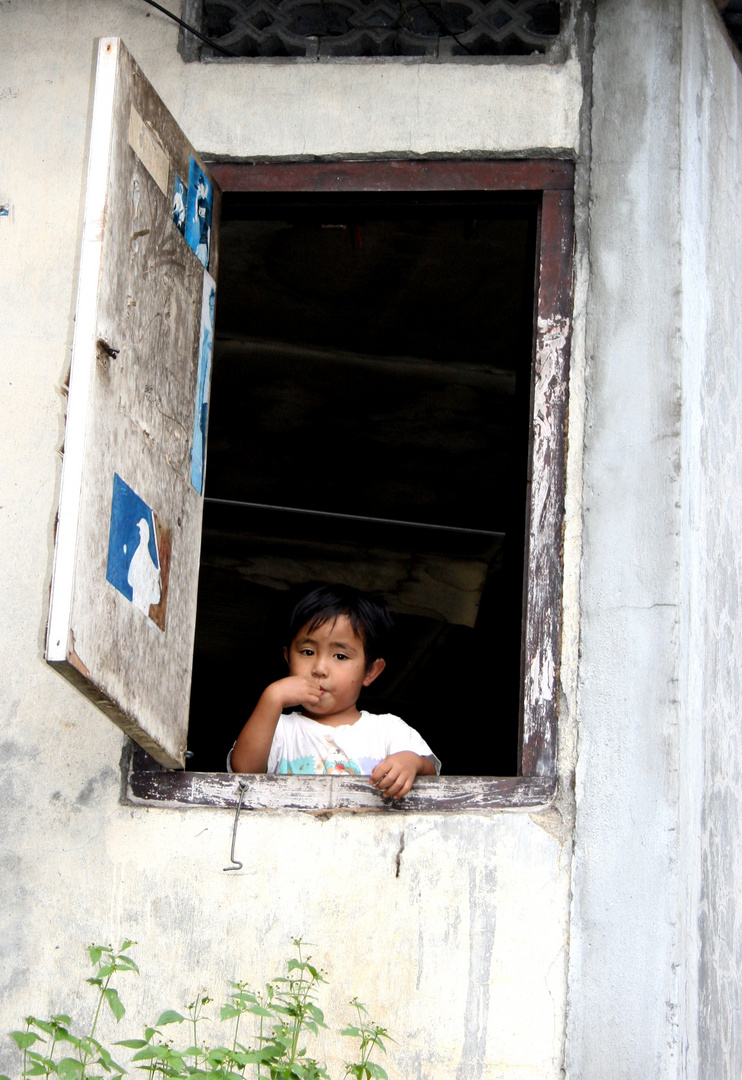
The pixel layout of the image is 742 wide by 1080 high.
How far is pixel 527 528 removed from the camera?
3.51m

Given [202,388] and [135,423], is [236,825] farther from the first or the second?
[202,388]

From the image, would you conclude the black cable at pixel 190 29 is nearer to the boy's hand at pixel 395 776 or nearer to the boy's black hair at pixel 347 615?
the boy's black hair at pixel 347 615

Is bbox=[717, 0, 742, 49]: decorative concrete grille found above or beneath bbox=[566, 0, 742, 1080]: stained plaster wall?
above

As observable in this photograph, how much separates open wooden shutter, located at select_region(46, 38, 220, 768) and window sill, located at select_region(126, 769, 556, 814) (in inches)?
4.3

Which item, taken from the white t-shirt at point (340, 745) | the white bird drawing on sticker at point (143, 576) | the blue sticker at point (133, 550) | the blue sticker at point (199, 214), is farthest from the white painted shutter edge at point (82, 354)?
the white t-shirt at point (340, 745)

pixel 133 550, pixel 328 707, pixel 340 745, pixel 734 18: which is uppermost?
pixel 734 18

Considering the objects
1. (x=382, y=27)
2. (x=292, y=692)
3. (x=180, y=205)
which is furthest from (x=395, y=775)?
(x=382, y=27)

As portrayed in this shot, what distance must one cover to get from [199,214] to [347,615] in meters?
1.20

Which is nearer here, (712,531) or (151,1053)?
(151,1053)

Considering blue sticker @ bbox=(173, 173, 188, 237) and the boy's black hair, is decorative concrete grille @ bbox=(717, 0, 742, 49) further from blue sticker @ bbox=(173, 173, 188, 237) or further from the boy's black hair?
the boy's black hair

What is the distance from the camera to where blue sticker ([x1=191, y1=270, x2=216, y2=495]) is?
355 cm

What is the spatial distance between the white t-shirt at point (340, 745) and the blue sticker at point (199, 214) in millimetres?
1270

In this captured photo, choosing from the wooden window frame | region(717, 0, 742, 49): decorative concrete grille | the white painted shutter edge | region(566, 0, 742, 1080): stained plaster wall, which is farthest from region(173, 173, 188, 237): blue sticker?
region(717, 0, 742, 49): decorative concrete grille

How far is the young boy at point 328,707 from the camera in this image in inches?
139
